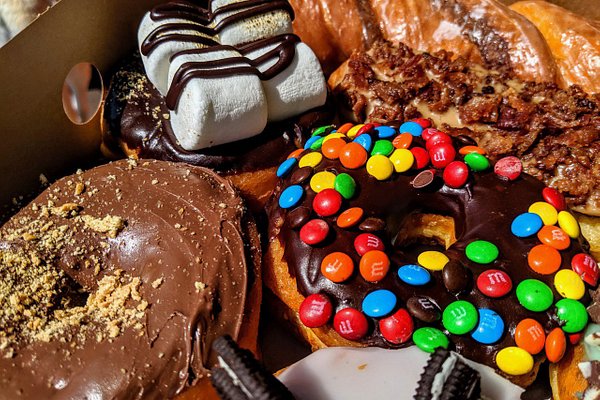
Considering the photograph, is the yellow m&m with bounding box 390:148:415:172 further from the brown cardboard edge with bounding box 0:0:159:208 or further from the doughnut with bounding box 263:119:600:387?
the brown cardboard edge with bounding box 0:0:159:208

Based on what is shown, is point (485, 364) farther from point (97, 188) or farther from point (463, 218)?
point (97, 188)

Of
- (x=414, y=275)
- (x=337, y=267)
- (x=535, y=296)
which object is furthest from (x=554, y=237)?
(x=337, y=267)

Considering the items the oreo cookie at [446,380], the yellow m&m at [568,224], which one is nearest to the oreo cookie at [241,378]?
the oreo cookie at [446,380]

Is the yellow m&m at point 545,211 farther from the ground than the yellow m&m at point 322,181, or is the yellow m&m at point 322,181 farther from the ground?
the yellow m&m at point 322,181

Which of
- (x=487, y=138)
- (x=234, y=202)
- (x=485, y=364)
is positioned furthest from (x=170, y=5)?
(x=485, y=364)

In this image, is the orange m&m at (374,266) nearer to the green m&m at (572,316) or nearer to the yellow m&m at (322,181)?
the yellow m&m at (322,181)

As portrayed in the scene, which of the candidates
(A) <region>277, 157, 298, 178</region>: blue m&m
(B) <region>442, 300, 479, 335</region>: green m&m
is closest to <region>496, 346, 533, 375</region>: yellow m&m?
(B) <region>442, 300, 479, 335</region>: green m&m

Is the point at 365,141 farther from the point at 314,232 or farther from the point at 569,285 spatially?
the point at 569,285
